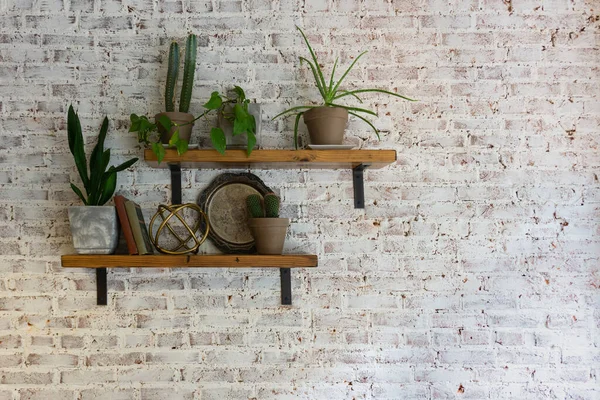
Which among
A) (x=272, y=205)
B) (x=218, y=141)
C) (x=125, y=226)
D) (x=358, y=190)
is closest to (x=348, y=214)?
(x=358, y=190)

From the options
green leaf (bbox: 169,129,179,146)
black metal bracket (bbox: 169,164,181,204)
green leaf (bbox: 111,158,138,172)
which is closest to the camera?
green leaf (bbox: 169,129,179,146)

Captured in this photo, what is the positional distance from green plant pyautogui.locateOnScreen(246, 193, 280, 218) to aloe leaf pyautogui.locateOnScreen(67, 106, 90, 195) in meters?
0.57

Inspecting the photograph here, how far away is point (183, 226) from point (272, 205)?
1.21 feet

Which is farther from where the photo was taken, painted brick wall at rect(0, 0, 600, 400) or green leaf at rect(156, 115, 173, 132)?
painted brick wall at rect(0, 0, 600, 400)

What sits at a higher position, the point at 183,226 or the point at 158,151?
the point at 158,151

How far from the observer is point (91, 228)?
165 centimetres

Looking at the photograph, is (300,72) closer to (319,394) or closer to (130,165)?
(130,165)

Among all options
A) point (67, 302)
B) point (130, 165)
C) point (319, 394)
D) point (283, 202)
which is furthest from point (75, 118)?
point (319, 394)

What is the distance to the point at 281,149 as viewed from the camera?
1.77m

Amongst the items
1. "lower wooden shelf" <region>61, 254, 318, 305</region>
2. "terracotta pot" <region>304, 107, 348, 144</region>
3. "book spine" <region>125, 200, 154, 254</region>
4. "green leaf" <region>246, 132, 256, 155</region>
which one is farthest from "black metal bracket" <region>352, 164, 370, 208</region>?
"book spine" <region>125, 200, 154, 254</region>

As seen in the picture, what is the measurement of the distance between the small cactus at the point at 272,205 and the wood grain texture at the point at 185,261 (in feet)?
0.48

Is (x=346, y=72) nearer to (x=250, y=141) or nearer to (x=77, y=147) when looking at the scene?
(x=250, y=141)

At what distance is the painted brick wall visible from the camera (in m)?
1.78

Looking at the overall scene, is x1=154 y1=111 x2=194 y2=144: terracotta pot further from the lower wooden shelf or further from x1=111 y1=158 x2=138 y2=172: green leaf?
the lower wooden shelf
